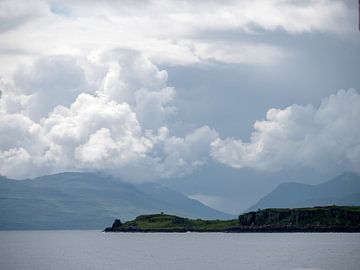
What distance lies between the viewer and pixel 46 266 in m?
178

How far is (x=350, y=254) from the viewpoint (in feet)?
653

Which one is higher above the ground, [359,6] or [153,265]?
[359,6]

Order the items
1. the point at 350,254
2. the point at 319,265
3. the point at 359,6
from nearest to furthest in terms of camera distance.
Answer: the point at 359,6, the point at 319,265, the point at 350,254

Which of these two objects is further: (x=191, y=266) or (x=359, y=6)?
(x=191, y=266)

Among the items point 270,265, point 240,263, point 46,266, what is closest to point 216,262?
point 240,263

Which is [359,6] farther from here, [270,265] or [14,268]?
[14,268]

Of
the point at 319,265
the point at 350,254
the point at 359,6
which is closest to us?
the point at 359,6

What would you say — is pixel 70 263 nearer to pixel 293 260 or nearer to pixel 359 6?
pixel 293 260

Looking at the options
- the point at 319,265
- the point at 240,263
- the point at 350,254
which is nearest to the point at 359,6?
the point at 319,265

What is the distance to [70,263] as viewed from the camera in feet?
611

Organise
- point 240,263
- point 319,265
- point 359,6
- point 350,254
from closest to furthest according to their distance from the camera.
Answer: point 359,6 < point 319,265 < point 240,263 < point 350,254

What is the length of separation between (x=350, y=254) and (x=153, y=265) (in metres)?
56.2

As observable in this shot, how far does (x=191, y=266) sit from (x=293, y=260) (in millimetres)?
27071

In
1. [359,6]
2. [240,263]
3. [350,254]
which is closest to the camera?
[359,6]
